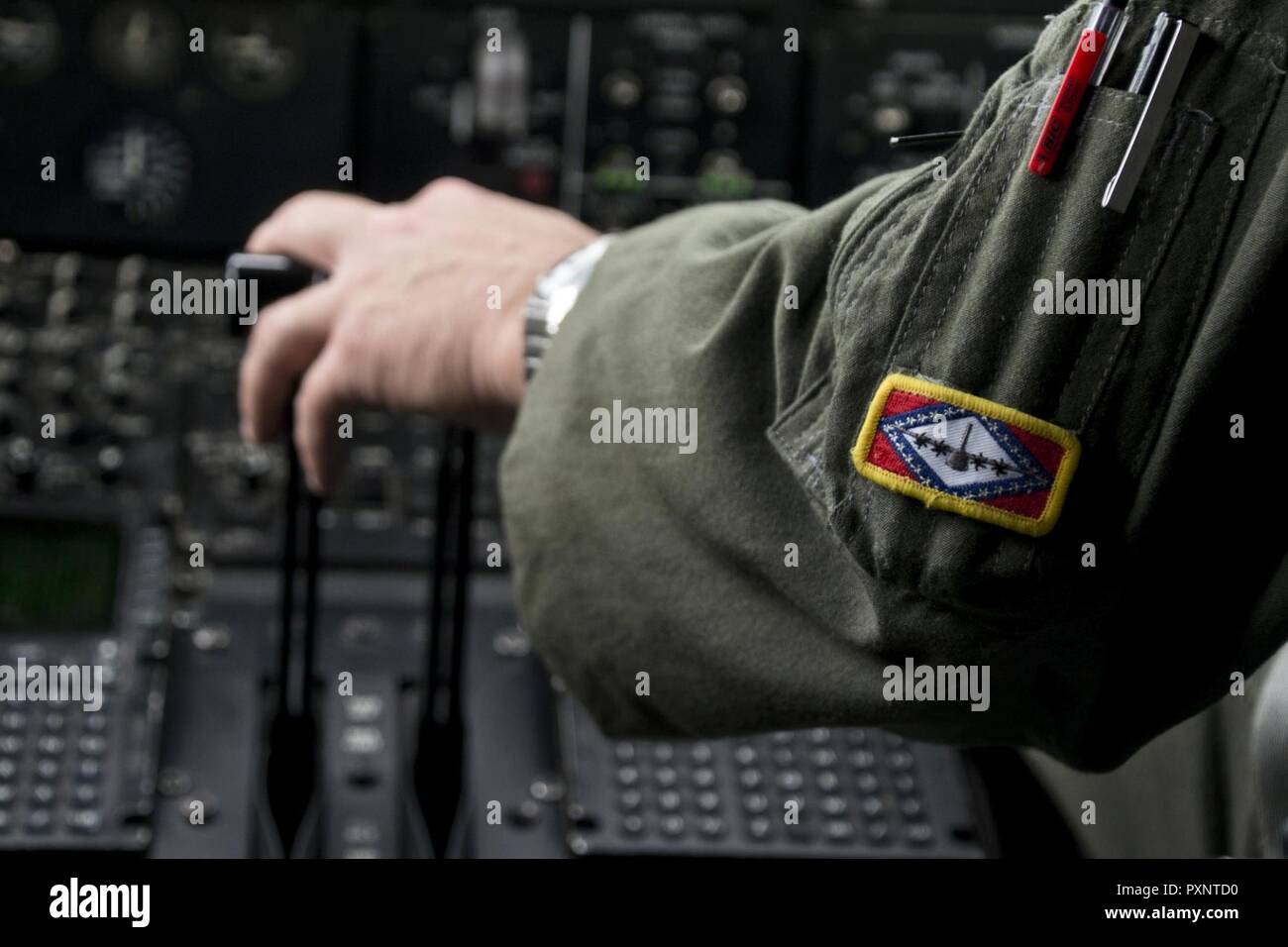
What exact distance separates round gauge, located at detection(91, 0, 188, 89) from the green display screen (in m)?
0.35

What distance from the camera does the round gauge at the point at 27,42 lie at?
118cm

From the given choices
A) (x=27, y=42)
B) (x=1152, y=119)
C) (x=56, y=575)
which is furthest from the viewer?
(x=27, y=42)

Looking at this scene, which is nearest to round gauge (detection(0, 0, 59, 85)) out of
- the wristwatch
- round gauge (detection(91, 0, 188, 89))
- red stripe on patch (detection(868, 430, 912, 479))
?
round gauge (detection(91, 0, 188, 89))

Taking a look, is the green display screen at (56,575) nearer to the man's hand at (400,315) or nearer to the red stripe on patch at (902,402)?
the man's hand at (400,315)

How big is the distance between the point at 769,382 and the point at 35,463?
550 mm

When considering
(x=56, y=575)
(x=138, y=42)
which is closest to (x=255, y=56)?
(x=138, y=42)

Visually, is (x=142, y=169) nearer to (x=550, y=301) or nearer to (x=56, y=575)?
(x=56, y=575)

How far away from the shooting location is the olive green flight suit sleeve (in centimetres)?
55

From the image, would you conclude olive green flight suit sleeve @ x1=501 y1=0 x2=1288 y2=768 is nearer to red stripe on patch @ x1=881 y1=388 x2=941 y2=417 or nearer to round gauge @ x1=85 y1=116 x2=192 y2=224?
red stripe on patch @ x1=881 y1=388 x2=941 y2=417

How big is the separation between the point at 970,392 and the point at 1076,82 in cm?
10

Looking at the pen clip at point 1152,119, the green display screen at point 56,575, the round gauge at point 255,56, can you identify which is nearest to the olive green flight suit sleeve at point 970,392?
the pen clip at point 1152,119

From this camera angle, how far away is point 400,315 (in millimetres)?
833
